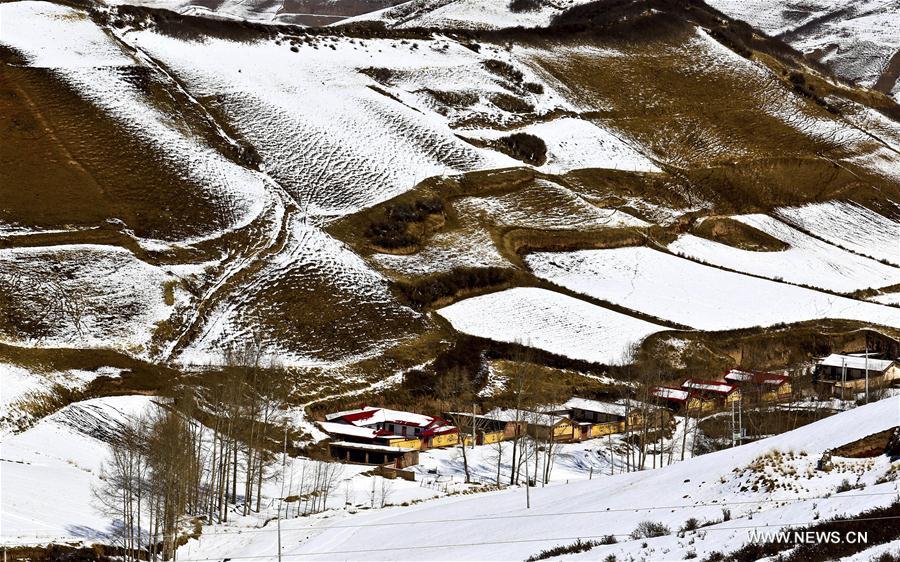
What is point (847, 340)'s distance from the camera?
290 ft

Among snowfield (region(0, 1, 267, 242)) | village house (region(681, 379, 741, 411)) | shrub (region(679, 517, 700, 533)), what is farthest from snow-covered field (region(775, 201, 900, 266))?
shrub (region(679, 517, 700, 533))

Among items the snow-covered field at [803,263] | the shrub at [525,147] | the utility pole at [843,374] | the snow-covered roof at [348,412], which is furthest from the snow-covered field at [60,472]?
the shrub at [525,147]

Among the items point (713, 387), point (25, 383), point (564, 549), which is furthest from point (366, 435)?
point (564, 549)

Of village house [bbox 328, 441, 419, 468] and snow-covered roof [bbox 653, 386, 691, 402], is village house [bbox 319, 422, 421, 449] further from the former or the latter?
snow-covered roof [bbox 653, 386, 691, 402]

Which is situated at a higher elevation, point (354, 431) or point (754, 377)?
point (754, 377)

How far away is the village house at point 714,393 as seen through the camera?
255ft

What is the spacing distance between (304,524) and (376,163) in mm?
62583

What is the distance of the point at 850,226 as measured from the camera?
116938 mm

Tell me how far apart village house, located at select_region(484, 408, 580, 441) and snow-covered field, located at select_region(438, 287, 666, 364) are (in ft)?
23.9

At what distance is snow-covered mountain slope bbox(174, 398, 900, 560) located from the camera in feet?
94.6

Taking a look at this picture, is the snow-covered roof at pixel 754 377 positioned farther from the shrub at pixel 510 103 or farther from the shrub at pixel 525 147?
the shrub at pixel 510 103

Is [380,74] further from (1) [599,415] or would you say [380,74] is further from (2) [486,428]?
(2) [486,428]

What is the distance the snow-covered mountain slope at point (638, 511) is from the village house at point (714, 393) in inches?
1229

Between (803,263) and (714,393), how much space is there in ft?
107
